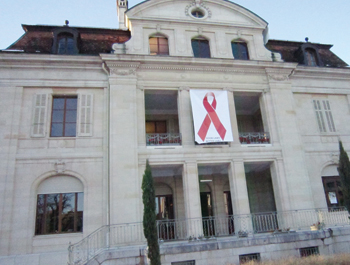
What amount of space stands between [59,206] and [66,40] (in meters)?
8.93

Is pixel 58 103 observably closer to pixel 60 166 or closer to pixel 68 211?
pixel 60 166

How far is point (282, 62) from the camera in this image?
17.2 metres

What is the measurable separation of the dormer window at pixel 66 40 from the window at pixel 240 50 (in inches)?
364

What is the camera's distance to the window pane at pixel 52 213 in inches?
519

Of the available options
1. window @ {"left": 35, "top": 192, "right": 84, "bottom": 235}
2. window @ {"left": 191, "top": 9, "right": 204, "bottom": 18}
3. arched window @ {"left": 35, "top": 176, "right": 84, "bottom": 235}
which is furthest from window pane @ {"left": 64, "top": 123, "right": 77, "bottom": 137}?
Result: window @ {"left": 191, "top": 9, "right": 204, "bottom": 18}

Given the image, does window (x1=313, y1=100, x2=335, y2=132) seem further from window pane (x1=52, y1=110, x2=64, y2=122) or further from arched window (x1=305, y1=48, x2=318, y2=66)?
window pane (x1=52, y1=110, x2=64, y2=122)

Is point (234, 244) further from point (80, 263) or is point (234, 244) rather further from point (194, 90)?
point (194, 90)

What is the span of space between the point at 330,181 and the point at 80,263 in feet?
45.0

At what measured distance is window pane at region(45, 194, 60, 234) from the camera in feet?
43.2

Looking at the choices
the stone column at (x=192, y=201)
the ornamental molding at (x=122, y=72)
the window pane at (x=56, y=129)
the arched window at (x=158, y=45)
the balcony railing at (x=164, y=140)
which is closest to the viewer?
the stone column at (x=192, y=201)

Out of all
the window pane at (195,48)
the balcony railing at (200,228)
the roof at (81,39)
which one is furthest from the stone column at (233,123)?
the roof at (81,39)

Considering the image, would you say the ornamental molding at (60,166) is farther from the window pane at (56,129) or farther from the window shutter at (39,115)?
the window shutter at (39,115)

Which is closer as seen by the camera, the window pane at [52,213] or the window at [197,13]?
the window pane at [52,213]

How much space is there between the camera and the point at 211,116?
1547cm
